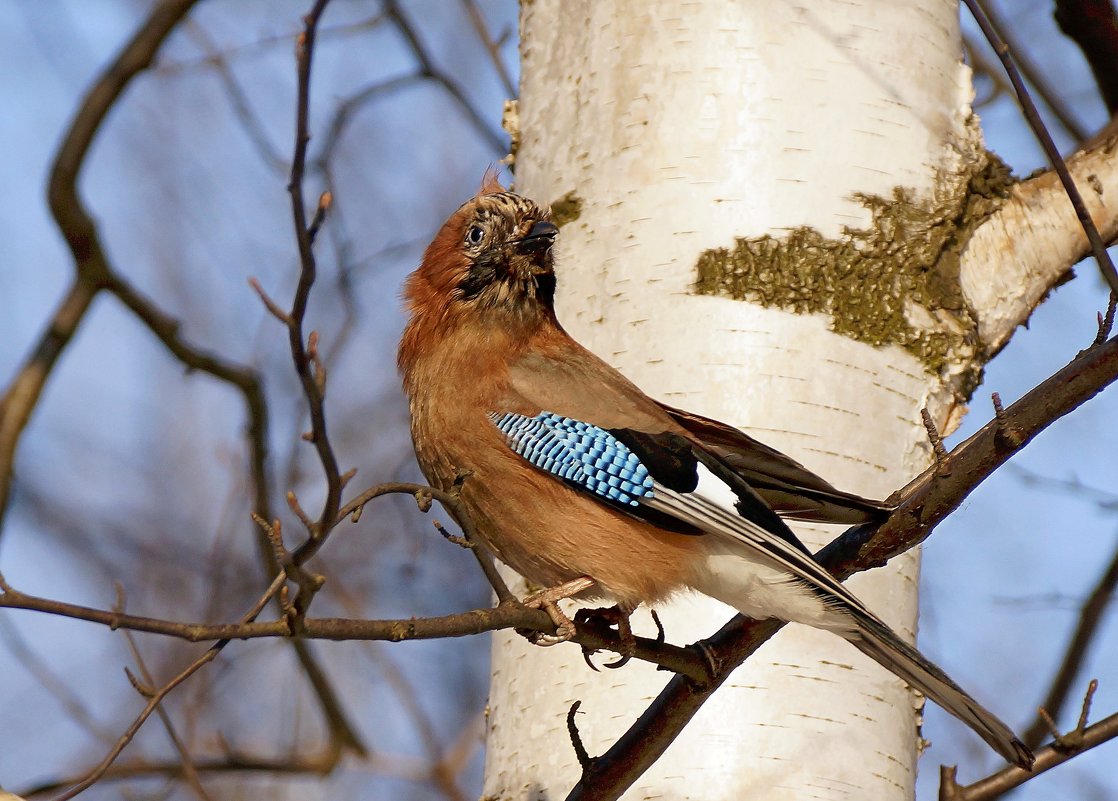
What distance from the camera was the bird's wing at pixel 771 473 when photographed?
3.89 m

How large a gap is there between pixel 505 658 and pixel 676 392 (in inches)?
40.0

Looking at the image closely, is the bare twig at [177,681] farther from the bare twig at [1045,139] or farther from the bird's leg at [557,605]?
the bare twig at [1045,139]

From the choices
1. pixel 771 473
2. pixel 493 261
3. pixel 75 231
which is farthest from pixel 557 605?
pixel 75 231

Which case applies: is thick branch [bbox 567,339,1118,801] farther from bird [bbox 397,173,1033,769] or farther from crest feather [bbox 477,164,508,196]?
Result: crest feather [bbox 477,164,508,196]

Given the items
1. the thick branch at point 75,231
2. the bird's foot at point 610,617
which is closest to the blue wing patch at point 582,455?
the bird's foot at point 610,617

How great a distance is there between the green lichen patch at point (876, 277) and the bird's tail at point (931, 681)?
107 cm

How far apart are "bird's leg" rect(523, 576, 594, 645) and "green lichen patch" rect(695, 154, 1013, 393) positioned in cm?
104

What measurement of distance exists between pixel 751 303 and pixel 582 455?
2.45 feet

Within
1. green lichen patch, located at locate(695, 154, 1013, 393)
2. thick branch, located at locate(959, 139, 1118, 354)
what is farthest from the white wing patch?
thick branch, located at locate(959, 139, 1118, 354)

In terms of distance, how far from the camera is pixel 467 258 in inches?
200

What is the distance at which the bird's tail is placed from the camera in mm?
3482

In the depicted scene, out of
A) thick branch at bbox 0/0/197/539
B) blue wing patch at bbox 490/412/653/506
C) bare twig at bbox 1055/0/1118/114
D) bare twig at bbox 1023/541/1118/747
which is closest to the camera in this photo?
blue wing patch at bbox 490/412/653/506

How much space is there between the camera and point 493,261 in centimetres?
500

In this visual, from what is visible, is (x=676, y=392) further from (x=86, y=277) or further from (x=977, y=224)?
(x=86, y=277)
